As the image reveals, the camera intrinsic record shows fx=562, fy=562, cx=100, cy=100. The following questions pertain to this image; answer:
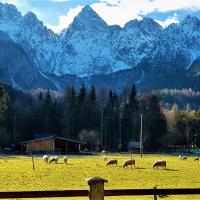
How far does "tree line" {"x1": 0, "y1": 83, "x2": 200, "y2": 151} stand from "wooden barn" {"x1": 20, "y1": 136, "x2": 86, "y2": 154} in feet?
44.9

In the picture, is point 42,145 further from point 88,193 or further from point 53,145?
point 88,193

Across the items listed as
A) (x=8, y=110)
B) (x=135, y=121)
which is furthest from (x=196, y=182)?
(x=135, y=121)

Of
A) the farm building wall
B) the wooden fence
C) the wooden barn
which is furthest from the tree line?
the wooden fence

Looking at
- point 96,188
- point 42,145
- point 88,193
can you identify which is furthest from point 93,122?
point 96,188

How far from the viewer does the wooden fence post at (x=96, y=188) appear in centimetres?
1102

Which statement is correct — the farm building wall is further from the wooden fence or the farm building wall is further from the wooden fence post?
the wooden fence post

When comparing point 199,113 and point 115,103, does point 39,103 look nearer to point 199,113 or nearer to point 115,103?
point 115,103

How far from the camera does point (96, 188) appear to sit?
1110 centimetres

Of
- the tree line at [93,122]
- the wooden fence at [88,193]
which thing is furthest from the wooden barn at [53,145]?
the wooden fence at [88,193]

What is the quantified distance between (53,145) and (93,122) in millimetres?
28253

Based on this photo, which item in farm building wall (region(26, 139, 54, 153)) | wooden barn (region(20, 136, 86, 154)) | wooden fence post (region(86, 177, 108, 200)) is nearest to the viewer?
wooden fence post (region(86, 177, 108, 200))

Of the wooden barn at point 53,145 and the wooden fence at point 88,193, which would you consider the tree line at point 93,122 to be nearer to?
the wooden barn at point 53,145

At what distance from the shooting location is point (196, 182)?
121 ft

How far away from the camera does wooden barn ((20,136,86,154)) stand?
12194cm
